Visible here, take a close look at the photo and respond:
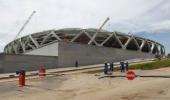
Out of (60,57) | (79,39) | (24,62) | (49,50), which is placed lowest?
(24,62)

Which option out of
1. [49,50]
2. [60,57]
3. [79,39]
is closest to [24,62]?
[60,57]

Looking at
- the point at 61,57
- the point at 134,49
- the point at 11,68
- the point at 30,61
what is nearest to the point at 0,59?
the point at 11,68

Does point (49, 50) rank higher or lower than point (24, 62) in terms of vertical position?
higher

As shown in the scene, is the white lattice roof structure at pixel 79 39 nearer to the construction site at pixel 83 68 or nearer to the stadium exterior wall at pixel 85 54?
the construction site at pixel 83 68

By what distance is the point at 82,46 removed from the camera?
232 feet

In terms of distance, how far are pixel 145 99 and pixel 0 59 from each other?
3973 cm

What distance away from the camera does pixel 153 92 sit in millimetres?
A: 18375

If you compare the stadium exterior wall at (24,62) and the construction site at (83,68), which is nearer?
the construction site at (83,68)

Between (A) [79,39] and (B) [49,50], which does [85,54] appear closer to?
(B) [49,50]

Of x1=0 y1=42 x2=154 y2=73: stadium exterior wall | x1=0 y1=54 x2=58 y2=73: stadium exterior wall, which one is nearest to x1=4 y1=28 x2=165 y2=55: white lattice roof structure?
x1=0 y1=42 x2=154 y2=73: stadium exterior wall

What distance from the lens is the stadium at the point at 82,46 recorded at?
217ft

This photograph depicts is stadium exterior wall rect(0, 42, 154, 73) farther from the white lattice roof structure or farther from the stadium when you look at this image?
the white lattice roof structure

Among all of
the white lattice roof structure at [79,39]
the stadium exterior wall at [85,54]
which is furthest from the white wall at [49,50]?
the white lattice roof structure at [79,39]

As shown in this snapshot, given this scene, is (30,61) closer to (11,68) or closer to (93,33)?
(11,68)
